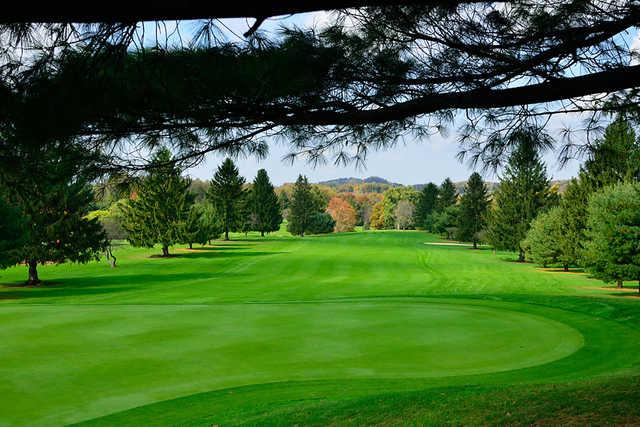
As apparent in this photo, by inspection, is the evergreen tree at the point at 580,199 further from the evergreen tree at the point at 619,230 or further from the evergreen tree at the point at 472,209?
the evergreen tree at the point at 472,209

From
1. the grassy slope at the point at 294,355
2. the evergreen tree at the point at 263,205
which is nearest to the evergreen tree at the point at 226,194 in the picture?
the evergreen tree at the point at 263,205

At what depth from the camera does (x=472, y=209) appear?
6200 cm

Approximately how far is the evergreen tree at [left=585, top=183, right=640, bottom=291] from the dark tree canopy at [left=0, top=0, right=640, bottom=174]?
1673cm

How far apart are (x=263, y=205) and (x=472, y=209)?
27.6 m

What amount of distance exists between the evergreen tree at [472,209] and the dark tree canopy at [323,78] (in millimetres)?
55467

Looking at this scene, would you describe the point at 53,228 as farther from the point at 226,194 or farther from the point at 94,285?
the point at 226,194

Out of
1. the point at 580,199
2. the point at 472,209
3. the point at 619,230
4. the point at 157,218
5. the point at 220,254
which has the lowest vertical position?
the point at 220,254

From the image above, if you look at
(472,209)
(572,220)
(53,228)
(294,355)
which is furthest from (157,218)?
(294,355)

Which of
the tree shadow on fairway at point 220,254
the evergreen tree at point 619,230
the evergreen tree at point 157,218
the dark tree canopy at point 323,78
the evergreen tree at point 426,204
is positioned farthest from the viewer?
the evergreen tree at point 426,204

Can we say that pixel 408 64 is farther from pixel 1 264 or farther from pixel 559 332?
pixel 1 264

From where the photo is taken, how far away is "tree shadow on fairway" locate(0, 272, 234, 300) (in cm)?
2450

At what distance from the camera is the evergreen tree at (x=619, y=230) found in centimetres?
2089

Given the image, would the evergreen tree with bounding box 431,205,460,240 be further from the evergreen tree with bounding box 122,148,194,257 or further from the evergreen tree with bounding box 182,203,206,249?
the evergreen tree with bounding box 122,148,194,257

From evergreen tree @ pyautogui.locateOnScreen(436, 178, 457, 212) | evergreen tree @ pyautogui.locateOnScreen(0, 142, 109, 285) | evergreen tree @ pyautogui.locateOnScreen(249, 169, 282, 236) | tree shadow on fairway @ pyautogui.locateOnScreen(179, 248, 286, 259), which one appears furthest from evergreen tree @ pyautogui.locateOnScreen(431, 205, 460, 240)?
evergreen tree @ pyautogui.locateOnScreen(0, 142, 109, 285)
